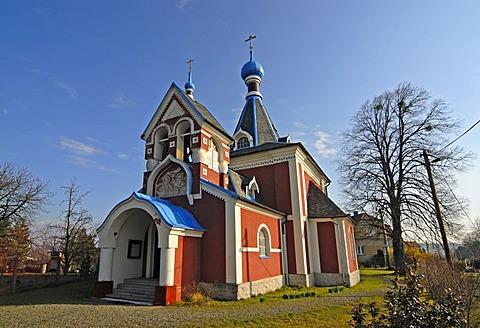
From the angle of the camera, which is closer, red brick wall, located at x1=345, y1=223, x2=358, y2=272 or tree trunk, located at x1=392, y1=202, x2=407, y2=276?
red brick wall, located at x1=345, y1=223, x2=358, y2=272

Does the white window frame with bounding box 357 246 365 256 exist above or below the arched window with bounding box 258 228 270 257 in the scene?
below

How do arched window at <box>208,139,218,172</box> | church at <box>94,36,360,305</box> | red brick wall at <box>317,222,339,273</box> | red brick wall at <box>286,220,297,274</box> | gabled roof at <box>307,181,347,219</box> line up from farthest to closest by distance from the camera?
1. gabled roof at <box>307,181,347,219</box>
2. red brick wall at <box>317,222,339,273</box>
3. red brick wall at <box>286,220,297,274</box>
4. arched window at <box>208,139,218,172</box>
5. church at <box>94,36,360,305</box>

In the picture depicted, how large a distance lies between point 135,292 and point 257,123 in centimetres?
1383

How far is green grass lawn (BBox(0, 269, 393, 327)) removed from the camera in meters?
7.93

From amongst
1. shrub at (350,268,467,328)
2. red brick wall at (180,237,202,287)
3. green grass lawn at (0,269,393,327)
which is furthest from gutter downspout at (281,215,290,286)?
shrub at (350,268,467,328)

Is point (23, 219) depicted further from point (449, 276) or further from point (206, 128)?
point (449, 276)

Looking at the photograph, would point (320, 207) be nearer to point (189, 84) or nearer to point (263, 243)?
point (263, 243)

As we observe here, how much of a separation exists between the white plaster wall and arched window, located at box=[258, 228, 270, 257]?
5.77 metres

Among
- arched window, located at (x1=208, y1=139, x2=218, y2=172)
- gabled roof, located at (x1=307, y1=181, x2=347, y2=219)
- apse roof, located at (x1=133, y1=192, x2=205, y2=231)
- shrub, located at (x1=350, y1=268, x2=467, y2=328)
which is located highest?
arched window, located at (x1=208, y1=139, x2=218, y2=172)

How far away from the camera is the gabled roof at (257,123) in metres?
20.8

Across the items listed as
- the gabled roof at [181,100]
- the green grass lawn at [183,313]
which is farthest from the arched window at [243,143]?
the green grass lawn at [183,313]

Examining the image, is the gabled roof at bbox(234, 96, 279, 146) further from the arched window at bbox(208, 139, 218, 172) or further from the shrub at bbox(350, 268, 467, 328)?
the shrub at bbox(350, 268, 467, 328)

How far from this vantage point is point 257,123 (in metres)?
21.5

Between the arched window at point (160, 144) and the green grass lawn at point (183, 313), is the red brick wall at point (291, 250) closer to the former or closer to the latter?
the green grass lawn at point (183, 313)
